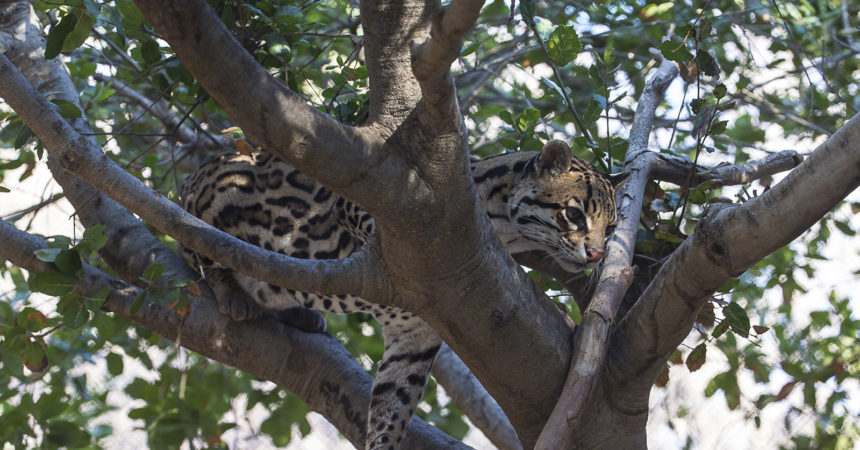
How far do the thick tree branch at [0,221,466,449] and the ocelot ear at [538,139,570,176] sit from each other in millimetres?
1451

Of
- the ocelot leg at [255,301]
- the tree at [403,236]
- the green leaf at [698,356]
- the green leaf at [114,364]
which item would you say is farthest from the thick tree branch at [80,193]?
the green leaf at [698,356]

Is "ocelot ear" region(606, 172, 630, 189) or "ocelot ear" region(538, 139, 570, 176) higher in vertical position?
"ocelot ear" region(538, 139, 570, 176)

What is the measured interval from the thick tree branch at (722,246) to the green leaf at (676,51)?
99 centimetres

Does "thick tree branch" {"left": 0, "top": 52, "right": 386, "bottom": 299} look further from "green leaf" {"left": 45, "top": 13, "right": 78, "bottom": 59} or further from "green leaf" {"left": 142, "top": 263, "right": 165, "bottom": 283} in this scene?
"green leaf" {"left": 142, "top": 263, "right": 165, "bottom": 283}

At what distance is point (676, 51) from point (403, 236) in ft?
5.26

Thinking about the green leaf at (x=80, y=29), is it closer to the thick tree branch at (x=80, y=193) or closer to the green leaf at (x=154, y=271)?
the green leaf at (x=154, y=271)

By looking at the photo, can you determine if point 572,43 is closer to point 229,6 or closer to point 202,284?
point 229,6

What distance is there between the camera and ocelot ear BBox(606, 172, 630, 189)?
416cm

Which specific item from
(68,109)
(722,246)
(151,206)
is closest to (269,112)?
(151,206)

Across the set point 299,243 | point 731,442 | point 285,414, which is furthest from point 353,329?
point 731,442

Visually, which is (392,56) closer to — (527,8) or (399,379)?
(527,8)

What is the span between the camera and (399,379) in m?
4.45

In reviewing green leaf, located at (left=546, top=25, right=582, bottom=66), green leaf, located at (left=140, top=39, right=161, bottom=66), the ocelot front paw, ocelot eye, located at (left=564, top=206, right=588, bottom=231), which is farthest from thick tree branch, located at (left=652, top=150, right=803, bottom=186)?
green leaf, located at (left=140, top=39, right=161, bottom=66)

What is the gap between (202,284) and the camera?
468 cm
